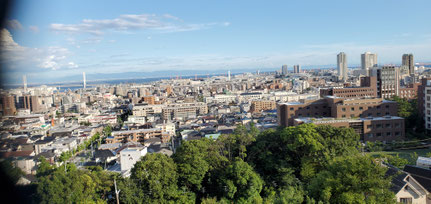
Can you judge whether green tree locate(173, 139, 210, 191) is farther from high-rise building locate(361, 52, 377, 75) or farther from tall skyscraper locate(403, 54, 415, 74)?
high-rise building locate(361, 52, 377, 75)

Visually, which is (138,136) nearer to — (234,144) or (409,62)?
(234,144)

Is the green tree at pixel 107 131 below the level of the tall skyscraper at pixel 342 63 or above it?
below

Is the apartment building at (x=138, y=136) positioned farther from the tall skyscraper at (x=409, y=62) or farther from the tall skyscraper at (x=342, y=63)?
the tall skyscraper at (x=342, y=63)

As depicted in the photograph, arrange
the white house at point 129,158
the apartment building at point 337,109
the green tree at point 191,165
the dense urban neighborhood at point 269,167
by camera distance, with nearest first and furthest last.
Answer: the dense urban neighborhood at point 269,167, the green tree at point 191,165, the white house at point 129,158, the apartment building at point 337,109

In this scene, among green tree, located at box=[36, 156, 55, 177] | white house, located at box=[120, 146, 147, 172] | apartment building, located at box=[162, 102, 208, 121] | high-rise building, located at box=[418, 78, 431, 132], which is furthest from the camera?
apartment building, located at box=[162, 102, 208, 121]

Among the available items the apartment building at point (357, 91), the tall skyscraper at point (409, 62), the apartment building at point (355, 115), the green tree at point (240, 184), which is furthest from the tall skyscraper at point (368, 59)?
the green tree at point (240, 184)

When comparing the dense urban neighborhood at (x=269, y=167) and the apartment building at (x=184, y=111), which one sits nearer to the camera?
the dense urban neighborhood at (x=269, y=167)

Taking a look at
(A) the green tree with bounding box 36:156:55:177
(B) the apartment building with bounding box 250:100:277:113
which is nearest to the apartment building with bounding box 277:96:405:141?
(A) the green tree with bounding box 36:156:55:177

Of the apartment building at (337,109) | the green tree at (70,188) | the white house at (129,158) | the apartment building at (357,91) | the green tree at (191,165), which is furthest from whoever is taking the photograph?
the apartment building at (357,91)
